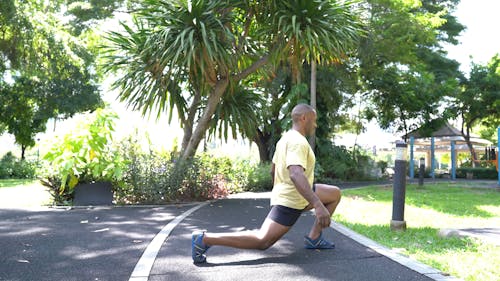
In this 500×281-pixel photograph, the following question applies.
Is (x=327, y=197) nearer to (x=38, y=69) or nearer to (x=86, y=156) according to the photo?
(x=86, y=156)

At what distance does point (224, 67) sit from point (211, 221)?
3553 mm

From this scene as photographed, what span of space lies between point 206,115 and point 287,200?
18.5 ft

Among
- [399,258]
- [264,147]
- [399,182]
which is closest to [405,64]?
[264,147]

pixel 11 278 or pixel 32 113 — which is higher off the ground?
pixel 32 113

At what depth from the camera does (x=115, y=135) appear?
860 centimetres

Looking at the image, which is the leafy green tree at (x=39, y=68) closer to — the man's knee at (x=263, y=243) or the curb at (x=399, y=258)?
the curb at (x=399, y=258)

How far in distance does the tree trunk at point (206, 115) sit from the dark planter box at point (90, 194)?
1808 mm

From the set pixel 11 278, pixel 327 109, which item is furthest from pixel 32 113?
pixel 11 278

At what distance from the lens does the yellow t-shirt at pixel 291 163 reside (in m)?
3.82

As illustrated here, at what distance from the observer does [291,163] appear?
Answer: 3.78 meters

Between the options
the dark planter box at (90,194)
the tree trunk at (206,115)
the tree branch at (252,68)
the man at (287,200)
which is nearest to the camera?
the man at (287,200)

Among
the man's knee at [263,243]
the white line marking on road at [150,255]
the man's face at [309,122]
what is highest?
the man's face at [309,122]

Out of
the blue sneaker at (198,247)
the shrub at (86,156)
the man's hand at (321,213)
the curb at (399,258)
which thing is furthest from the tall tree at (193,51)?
the man's hand at (321,213)

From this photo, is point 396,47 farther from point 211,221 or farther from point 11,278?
point 11,278
